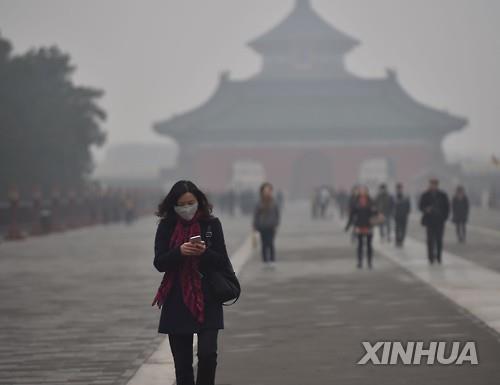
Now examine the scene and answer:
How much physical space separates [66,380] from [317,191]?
43.6m

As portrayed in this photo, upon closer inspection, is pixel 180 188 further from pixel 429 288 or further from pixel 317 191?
pixel 317 191

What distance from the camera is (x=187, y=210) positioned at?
677 cm

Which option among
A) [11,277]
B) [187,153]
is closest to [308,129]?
[187,153]

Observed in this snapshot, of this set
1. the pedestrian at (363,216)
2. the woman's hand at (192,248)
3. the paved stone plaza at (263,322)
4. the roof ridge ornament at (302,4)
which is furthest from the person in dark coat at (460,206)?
the roof ridge ornament at (302,4)

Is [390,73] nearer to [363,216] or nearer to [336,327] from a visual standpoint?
[363,216]

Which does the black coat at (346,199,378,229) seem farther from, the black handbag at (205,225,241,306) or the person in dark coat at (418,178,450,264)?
the black handbag at (205,225,241,306)

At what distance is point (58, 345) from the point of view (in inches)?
432

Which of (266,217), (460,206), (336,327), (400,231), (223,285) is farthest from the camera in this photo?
(460,206)

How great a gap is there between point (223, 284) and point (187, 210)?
43 cm

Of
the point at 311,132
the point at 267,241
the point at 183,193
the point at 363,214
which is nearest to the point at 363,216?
the point at 363,214

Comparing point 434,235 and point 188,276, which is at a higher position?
point 188,276

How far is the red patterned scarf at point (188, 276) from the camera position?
6.82 metres

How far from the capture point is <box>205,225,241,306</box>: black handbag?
6840mm

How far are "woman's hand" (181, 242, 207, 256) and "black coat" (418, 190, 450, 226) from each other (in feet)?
44.5
